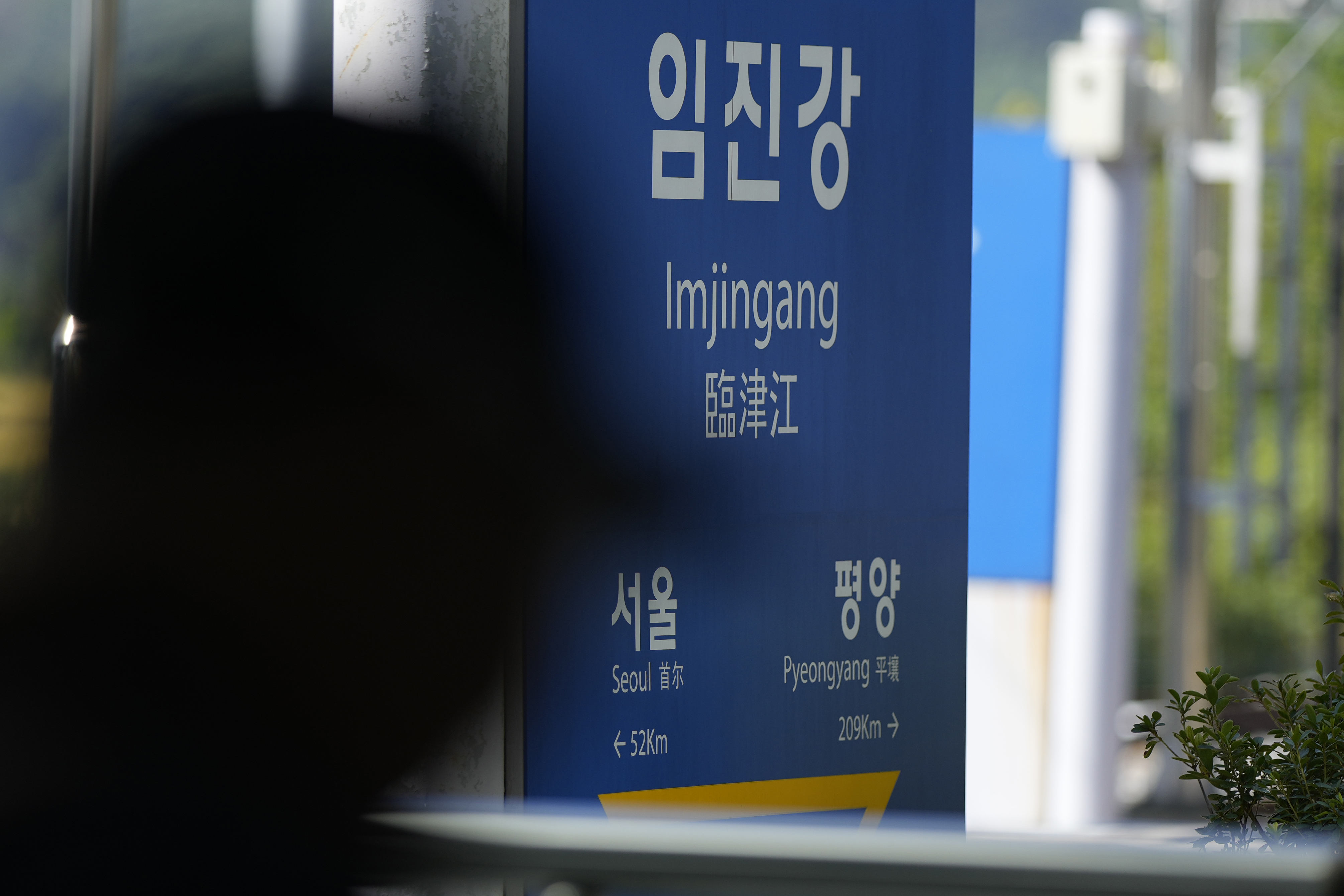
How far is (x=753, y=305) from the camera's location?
3.11m

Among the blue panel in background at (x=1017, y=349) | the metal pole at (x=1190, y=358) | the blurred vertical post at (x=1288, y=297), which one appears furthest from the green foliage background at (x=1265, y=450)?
the blue panel in background at (x=1017, y=349)

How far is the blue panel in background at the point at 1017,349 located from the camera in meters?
8.39

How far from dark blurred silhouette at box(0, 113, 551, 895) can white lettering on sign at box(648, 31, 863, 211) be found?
7.40 ft

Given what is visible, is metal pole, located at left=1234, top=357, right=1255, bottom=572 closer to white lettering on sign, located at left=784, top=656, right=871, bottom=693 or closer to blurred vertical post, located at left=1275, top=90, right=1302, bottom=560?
blurred vertical post, located at left=1275, top=90, right=1302, bottom=560

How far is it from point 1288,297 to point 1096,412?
12.6ft

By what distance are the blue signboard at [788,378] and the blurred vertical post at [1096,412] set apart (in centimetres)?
519

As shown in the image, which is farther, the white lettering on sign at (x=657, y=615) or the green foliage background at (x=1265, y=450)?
the green foliage background at (x=1265, y=450)

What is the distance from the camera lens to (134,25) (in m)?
3.38

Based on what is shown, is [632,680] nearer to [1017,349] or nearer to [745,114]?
[745,114]

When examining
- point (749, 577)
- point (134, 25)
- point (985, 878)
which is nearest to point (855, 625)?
point (749, 577)

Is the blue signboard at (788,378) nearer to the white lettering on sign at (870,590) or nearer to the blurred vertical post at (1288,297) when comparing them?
the white lettering on sign at (870,590)

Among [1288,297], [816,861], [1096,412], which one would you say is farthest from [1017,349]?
[816,861]

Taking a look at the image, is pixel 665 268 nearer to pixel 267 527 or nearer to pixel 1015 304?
pixel 267 527

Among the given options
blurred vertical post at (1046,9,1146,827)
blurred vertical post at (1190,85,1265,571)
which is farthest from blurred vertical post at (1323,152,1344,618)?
blurred vertical post at (1046,9,1146,827)
